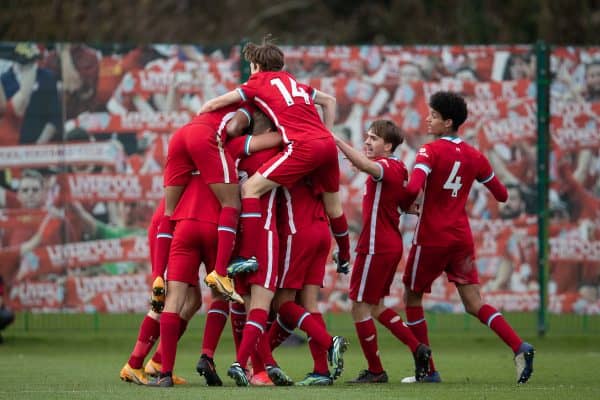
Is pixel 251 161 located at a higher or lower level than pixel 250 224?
higher

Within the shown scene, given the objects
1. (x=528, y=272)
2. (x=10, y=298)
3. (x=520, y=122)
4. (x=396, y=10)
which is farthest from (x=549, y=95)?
(x=396, y=10)

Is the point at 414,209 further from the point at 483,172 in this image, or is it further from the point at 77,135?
the point at 77,135

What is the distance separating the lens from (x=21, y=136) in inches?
602

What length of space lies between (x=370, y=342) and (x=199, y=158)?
1971 millimetres

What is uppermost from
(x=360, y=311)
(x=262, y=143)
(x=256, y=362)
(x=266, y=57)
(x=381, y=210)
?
(x=266, y=57)

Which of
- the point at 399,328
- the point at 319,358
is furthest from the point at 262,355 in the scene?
the point at 399,328

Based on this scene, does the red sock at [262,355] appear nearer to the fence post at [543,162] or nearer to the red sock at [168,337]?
the red sock at [168,337]

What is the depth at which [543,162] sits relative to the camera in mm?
15789

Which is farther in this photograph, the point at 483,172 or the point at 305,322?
the point at 483,172

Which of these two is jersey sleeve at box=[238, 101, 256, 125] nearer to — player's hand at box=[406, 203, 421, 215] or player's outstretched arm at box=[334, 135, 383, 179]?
player's outstretched arm at box=[334, 135, 383, 179]

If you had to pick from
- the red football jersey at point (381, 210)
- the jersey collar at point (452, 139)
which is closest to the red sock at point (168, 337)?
the red football jersey at point (381, 210)

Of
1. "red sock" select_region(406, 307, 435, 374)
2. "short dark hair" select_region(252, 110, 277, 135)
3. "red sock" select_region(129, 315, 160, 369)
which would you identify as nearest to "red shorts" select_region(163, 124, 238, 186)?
"short dark hair" select_region(252, 110, 277, 135)

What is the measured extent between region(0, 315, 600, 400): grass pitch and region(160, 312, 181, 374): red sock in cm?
19

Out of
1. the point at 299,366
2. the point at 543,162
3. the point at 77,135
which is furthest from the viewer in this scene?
the point at 543,162
